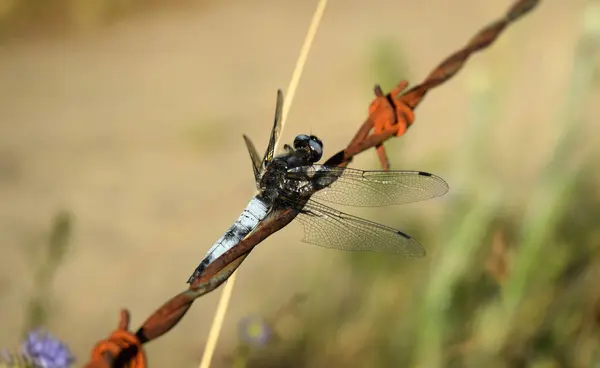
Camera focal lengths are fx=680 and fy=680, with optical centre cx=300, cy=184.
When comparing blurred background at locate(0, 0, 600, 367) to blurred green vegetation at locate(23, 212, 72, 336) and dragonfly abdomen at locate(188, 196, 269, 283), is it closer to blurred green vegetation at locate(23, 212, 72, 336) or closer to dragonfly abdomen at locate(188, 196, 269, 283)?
blurred green vegetation at locate(23, 212, 72, 336)

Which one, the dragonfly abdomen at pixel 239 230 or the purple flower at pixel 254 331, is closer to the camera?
the dragonfly abdomen at pixel 239 230

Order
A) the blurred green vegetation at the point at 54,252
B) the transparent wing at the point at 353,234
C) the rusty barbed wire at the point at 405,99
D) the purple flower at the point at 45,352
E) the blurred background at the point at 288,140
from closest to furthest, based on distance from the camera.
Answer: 1. the rusty barbed wire at the point at 405,99
2. the purple flower at the point at 45,352
3. the transparent wing at the point at 353,234
4. the blurred green vegetation at the point at 54,252
5. the blurred background at the point at 288,140

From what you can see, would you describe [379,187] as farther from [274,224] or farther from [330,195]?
[274,224]

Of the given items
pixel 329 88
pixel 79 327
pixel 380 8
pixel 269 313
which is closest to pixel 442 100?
pixel 329 88

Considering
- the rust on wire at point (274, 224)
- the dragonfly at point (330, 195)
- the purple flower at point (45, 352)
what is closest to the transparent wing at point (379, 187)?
the dragonfly at point (330, 195)

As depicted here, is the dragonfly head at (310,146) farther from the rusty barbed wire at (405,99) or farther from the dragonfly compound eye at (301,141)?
the rusty barbed wire at (405,99)

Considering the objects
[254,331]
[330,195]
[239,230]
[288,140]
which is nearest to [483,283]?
[254,331]
